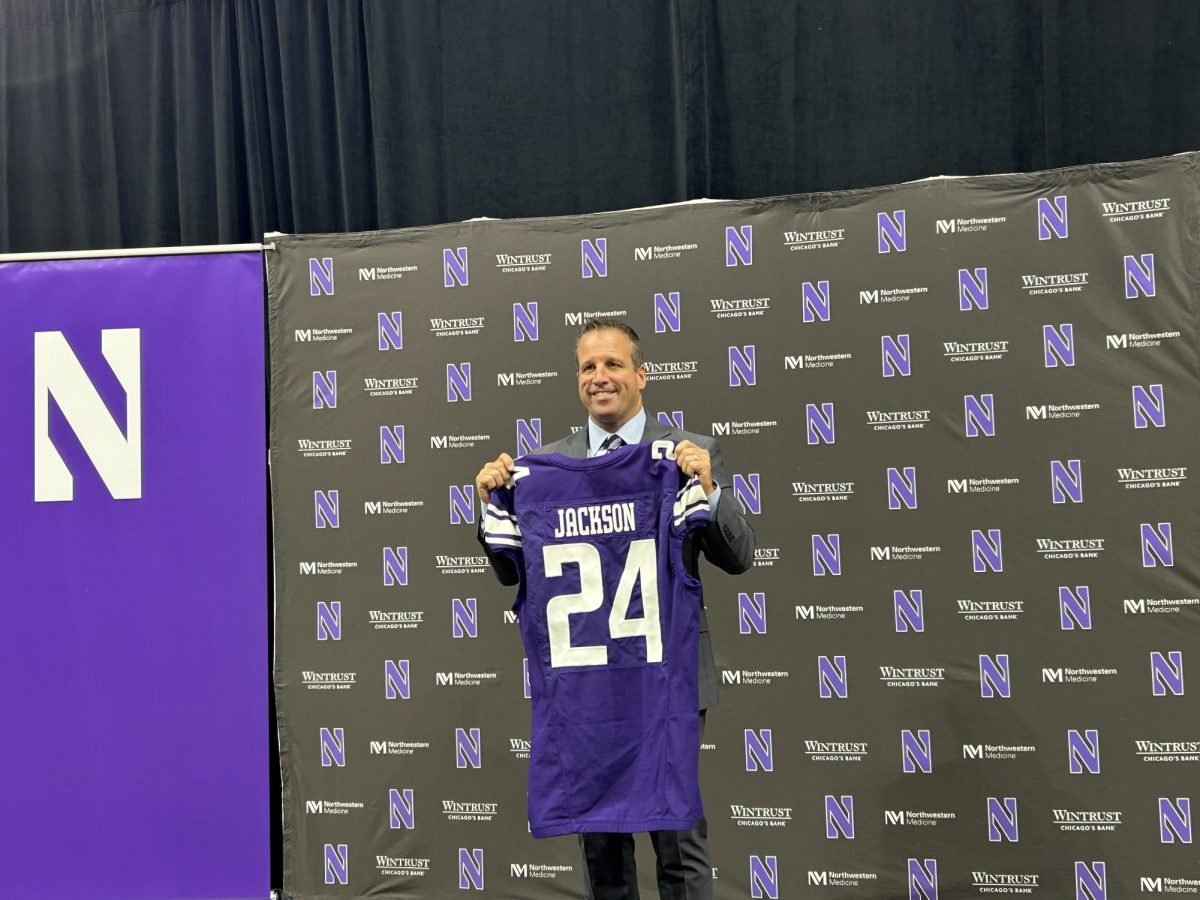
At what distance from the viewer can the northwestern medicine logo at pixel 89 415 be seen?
4059mm

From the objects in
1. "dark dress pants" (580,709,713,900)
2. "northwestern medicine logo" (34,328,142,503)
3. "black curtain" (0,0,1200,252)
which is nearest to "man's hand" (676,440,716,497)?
"dark dress pants" (580,709,713,900)

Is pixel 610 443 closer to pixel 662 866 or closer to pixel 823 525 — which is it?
pixel 662 866

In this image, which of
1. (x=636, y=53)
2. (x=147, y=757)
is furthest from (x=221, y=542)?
(x=636, y=53)

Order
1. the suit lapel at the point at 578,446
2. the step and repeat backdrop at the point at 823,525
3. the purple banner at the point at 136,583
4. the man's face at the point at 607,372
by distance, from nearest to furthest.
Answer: the man's face at the point at 607,372 → the suit lapel at the point at 578,446 → the step and repeat backdrop at the point at 823,525 → the purple banner at the point at 136,583

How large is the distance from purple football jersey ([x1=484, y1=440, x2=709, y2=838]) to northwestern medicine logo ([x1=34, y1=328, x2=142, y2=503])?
2006 mm

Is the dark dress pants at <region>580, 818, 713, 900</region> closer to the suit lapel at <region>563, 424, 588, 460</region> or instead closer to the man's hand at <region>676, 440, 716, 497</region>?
the man's hand at <region>676, 440, 716, 497</region>

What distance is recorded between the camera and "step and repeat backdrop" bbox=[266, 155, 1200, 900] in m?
3.57

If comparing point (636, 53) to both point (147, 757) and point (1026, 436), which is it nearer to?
point (1026, 436)

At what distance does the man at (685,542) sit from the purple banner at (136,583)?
1735 mm

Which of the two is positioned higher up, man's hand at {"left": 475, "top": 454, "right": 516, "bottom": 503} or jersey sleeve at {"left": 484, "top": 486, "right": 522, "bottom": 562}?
man's hand at {"left": 475, "top": 454, "right": 516, "bottom": 503}

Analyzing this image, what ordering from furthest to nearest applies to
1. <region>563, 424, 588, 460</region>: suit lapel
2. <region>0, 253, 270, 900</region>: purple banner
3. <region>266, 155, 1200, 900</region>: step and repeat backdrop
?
<region>0, 253, 270, 900</region>: purple banner, <region>266, 155, 1200, 900</region>: step and repeat backdrop, <region>563, 424, 588, 460</region>: suit lapel

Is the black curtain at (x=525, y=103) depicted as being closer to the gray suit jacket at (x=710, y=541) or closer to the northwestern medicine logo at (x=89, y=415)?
the northwestern medicine logo at (x=89, y=415)

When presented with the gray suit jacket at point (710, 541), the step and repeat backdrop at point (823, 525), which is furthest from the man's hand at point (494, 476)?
the step and repeat backdrop at point (823, 525)

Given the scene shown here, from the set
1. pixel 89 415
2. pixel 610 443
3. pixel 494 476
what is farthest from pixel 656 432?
pixel 89 415
